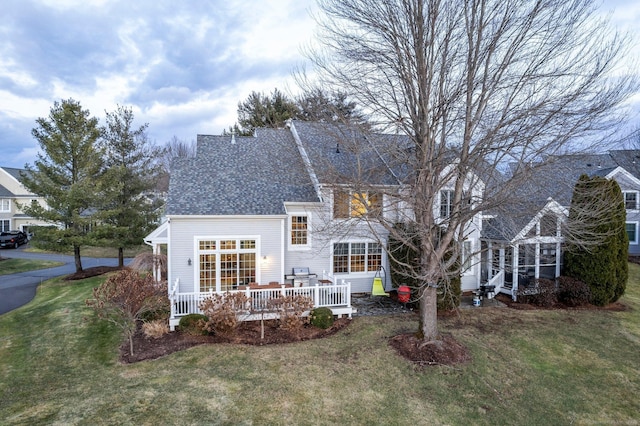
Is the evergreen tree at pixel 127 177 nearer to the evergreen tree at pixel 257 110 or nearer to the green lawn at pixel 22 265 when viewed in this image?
the green lawn at pixel 22 265

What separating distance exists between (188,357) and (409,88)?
8.55 metres

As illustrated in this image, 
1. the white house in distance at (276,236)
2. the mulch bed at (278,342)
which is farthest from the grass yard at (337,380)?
the white house in distance at (276,236)

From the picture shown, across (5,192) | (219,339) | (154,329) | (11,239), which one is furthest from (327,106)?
(5,192)

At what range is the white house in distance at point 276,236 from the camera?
37.1 ft

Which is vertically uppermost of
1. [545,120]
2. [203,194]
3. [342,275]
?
[545,120]

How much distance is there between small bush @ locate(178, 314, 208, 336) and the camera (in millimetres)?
9508

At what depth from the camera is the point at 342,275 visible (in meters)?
14.2

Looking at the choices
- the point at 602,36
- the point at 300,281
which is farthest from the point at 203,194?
the point at 602,36

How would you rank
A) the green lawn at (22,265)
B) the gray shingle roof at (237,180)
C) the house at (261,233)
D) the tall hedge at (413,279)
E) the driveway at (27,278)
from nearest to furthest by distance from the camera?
the tall hedge at (413,279)
the house at (261,233)
the gray shingle roof at (237,180)
the driveway at (27,278)
the green lawn at (22,265)

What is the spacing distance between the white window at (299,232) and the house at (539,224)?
656 centimetres

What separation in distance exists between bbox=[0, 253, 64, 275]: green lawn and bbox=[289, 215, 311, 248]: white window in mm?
18891

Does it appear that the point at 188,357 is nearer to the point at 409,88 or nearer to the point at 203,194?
the point at 203,194

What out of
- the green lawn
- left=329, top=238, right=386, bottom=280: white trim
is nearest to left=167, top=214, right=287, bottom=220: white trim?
left=329, top=238, right=386, bottom=280: white trim

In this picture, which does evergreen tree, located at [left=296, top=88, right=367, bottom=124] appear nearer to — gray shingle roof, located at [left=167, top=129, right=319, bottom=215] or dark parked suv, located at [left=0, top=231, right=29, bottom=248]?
gray shingle roof, located at [left=167, top=129, right=319, bottom=215]
